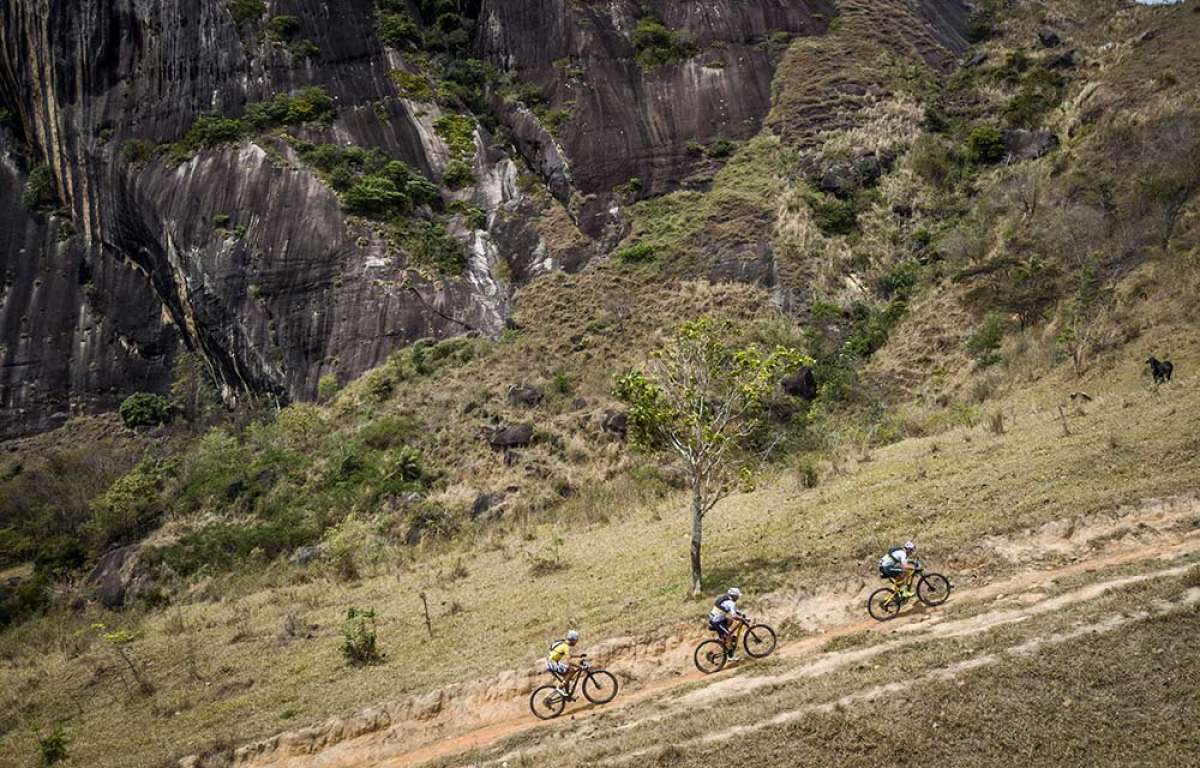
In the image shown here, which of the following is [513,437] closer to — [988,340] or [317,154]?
[988,340]

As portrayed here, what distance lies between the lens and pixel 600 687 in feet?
43.3

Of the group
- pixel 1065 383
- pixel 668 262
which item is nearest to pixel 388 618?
pixel 1065 383

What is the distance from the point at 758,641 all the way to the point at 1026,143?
141 feet

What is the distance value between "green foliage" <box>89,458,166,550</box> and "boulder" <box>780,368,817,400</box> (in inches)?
1182

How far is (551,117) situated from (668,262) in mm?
17720

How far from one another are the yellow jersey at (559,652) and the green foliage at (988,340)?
24914 mm

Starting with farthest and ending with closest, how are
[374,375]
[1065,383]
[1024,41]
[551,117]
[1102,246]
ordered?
[1024,41] < [551,117] < [374,375] < [1102,246] < [1065,383]

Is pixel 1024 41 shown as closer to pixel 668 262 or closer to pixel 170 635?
pixel 668 262

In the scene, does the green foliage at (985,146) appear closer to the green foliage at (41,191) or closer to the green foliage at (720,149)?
the green foliage at (720,149)

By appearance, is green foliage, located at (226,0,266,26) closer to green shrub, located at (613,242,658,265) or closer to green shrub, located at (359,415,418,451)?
green shrub, located at (613,242,658,265)

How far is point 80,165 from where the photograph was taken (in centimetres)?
5931

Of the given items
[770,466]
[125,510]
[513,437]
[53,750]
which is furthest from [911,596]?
[125,510]

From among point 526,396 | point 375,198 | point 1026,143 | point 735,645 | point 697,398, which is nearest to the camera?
point 735,645

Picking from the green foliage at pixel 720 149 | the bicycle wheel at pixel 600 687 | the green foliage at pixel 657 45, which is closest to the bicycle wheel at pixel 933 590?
the bicycle wheel at pixel 600 687
